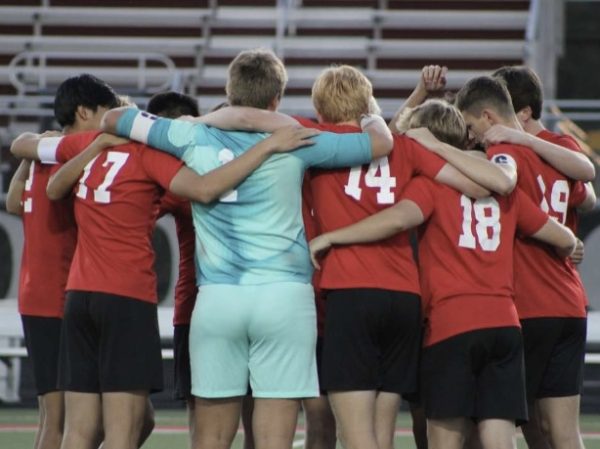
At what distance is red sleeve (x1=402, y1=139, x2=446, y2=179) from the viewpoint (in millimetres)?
5047

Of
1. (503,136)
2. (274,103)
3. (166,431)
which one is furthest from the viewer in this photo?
(166,431)

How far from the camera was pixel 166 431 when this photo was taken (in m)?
8.63

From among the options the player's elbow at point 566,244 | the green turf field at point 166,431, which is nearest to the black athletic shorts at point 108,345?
the player's elbow at point 566,244

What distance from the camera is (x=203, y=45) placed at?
47.1ft

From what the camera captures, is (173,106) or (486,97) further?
(173,106)

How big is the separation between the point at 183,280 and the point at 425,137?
129cm

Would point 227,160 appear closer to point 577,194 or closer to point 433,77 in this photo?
point 433,77

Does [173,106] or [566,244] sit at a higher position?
[173,106]

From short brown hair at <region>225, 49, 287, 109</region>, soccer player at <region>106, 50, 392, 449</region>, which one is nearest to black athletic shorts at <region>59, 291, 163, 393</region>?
soccer player at <region>106, 50, 392, 449</region>

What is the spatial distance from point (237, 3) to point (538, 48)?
3.60m

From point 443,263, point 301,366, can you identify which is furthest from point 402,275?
point 301,366

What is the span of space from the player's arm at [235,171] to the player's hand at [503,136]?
84cm

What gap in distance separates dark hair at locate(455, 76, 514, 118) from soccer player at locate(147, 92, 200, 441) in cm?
123

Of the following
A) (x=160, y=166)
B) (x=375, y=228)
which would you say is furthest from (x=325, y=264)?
(x=160, y=166)
